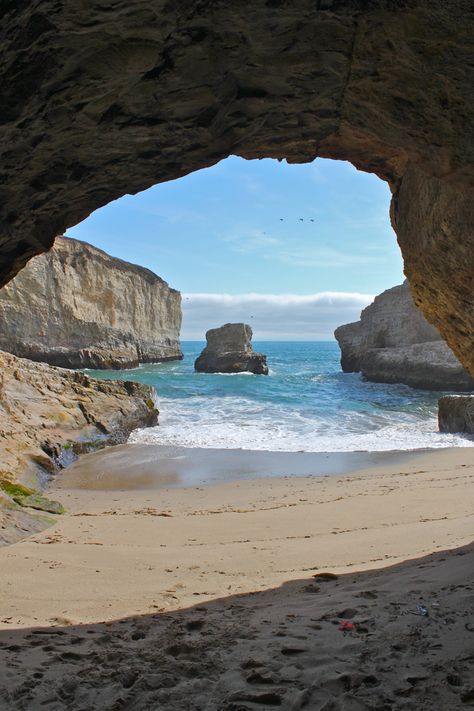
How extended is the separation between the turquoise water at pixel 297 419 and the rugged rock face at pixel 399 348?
1.98 meters

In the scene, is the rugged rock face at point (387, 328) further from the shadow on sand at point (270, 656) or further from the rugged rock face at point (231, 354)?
the shadow on sand at point (270, 656)

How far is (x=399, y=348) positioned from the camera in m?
36.8

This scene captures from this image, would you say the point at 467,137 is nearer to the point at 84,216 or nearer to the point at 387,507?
the point at 84,216

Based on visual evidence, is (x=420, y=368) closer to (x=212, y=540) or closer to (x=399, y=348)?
(x=399, y=348)

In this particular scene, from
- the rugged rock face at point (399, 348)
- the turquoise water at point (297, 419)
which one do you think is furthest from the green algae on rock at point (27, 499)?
the rugged rock face at point (399, 348)

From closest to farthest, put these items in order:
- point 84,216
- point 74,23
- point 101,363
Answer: point 74,23
point 84,216
point 101,363

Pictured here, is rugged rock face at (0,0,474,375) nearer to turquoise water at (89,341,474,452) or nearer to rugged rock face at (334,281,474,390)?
Answer: turquoise water at (89,341,474,452)

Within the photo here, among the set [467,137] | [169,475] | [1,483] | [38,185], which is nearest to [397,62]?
[467,137]

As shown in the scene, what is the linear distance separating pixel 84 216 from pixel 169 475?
22.5 feet

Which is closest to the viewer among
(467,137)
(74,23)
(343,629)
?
(74,23)

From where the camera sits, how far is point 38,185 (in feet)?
13.8

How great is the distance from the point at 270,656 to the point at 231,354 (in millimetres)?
41543

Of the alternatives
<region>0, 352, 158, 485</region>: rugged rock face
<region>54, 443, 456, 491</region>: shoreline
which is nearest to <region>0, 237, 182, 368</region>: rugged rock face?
<region>0, 352, 158, 485</region>: rugged rock face

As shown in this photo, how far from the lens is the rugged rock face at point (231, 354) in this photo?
145ft
